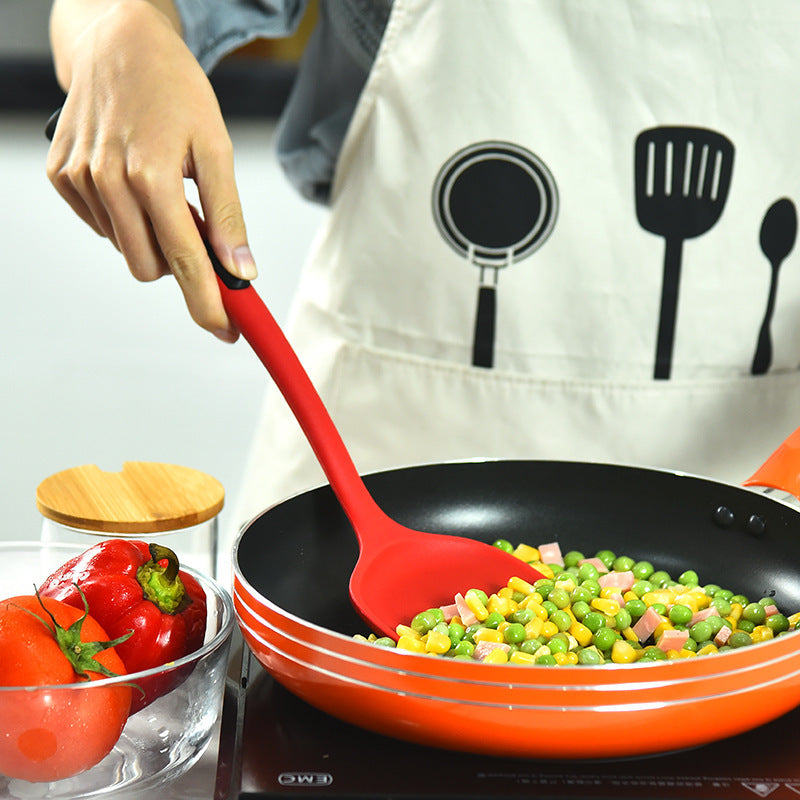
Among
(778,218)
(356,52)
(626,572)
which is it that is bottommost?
(626,572)

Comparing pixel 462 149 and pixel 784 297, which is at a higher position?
pixel 462 149

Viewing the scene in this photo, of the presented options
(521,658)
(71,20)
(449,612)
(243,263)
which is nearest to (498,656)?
(521,658)

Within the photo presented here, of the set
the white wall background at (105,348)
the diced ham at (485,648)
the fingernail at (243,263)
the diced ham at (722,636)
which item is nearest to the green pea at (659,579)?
the diced ham at (722,636)

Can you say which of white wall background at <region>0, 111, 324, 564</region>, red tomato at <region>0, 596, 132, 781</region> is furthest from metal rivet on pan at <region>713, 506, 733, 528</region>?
white wall background at <region>0, 111, 324, 564</region>

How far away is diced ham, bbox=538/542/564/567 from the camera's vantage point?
2.87 ft

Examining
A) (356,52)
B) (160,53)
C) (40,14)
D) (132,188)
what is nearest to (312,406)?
(132,188)

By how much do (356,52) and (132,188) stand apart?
0.51m

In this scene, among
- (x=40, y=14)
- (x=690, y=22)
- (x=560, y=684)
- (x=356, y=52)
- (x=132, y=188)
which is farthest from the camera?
(x=40, y=14)

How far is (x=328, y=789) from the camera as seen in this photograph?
551mm

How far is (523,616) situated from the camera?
0.75m

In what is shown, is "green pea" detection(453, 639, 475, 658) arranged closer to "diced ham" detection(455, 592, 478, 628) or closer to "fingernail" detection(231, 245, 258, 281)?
"diced ham" detection(455, 592, 478, 628)

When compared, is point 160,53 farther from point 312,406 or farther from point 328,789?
point 328,789

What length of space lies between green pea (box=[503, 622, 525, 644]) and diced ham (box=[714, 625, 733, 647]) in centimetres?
14

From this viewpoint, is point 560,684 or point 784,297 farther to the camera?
point 784,297
